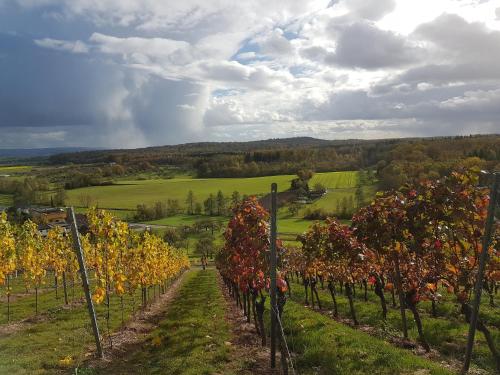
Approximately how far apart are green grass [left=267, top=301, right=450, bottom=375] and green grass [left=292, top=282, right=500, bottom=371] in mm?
2083

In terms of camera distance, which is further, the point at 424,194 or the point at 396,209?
the point at 396,209

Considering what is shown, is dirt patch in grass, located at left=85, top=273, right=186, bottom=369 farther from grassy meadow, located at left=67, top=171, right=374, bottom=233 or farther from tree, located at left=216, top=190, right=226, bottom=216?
tree, located at left=216, top=190, right=226, bottom=216

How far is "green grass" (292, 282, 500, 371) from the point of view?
11.7 m

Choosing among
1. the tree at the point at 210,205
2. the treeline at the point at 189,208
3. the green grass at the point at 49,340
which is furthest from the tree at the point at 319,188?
the green grass at the point at 49,340

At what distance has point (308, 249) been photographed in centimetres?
1770

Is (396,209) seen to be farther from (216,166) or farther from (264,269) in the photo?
(216,166)

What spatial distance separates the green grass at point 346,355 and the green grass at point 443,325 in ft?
6.83

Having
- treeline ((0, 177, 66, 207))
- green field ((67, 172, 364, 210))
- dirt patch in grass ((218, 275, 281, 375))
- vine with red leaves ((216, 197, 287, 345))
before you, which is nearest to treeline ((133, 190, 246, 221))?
green field ((67, 172, 364, 210))

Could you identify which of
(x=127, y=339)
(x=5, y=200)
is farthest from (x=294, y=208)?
(x=127, y=339)

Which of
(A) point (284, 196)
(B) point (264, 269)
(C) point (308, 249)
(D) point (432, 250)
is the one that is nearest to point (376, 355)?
(D) point (432, 250)

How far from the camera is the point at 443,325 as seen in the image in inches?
571

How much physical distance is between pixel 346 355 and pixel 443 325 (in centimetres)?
595

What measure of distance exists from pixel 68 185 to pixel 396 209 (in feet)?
567

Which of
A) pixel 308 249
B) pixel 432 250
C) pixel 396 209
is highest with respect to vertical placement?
pixel 396 209
